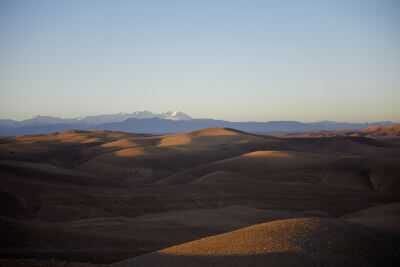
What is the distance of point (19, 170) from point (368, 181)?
140 ft

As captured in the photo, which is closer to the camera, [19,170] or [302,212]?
[302,212]

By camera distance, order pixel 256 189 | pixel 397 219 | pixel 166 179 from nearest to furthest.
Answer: pixel 397 219, pixel 256 189, pixel 166 179

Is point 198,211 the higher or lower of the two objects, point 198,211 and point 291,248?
the lower

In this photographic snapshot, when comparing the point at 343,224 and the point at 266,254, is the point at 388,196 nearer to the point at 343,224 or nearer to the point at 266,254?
the point at 343,224

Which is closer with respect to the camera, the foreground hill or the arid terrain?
the foreground hill

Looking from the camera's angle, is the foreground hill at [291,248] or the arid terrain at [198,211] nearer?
the foreground hill at [291,248]

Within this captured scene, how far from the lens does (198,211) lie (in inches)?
1315

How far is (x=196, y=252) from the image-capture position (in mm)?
15562

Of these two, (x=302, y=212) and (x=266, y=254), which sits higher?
(x=266, y=254)

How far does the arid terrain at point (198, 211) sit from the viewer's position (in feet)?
52.9

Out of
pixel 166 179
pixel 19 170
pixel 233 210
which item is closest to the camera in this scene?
pixel 233 210

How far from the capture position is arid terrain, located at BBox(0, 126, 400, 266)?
52.9 ft

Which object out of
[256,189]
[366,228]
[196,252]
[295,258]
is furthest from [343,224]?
[256,189]

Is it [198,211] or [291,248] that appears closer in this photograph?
[291,248]
